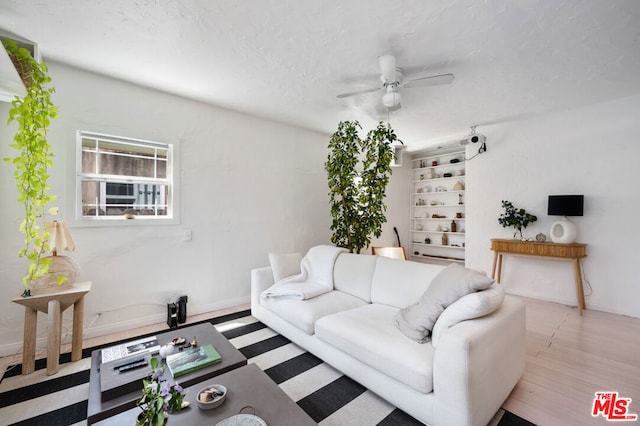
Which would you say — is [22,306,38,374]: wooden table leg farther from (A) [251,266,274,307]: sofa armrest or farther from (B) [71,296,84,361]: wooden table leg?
(A) [251,266,274,307]: sofa armrest

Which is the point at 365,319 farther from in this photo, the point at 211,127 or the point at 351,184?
the point at 211,127

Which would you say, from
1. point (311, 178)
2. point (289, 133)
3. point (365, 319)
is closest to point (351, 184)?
point (311, 178)

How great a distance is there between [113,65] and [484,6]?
3.17 metres

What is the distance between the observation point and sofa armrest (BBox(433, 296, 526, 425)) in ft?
4.53

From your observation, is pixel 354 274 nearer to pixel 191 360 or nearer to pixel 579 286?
pixel 191 360

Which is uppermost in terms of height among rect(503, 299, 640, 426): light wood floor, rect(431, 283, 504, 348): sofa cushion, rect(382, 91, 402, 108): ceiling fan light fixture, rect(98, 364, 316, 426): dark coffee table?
rect(382, 91, 402, 108): ceiling fan light fixture

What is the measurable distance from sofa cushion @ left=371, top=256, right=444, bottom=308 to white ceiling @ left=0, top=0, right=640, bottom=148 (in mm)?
1879

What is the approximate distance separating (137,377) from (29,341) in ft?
4.67

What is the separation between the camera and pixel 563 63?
2520mm

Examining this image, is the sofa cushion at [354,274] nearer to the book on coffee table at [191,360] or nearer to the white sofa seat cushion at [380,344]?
the white sofa seat cushion at [380,344]

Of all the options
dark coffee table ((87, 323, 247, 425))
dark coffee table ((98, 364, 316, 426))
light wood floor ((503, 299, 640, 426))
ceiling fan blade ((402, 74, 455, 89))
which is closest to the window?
dark coffee table ((87, 323, 247, 425))

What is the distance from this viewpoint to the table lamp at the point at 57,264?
2236mm

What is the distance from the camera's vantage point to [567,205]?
360 centimetres

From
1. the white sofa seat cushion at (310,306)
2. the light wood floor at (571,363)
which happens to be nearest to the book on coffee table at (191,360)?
the white sofa seat cushion at (310,306)
